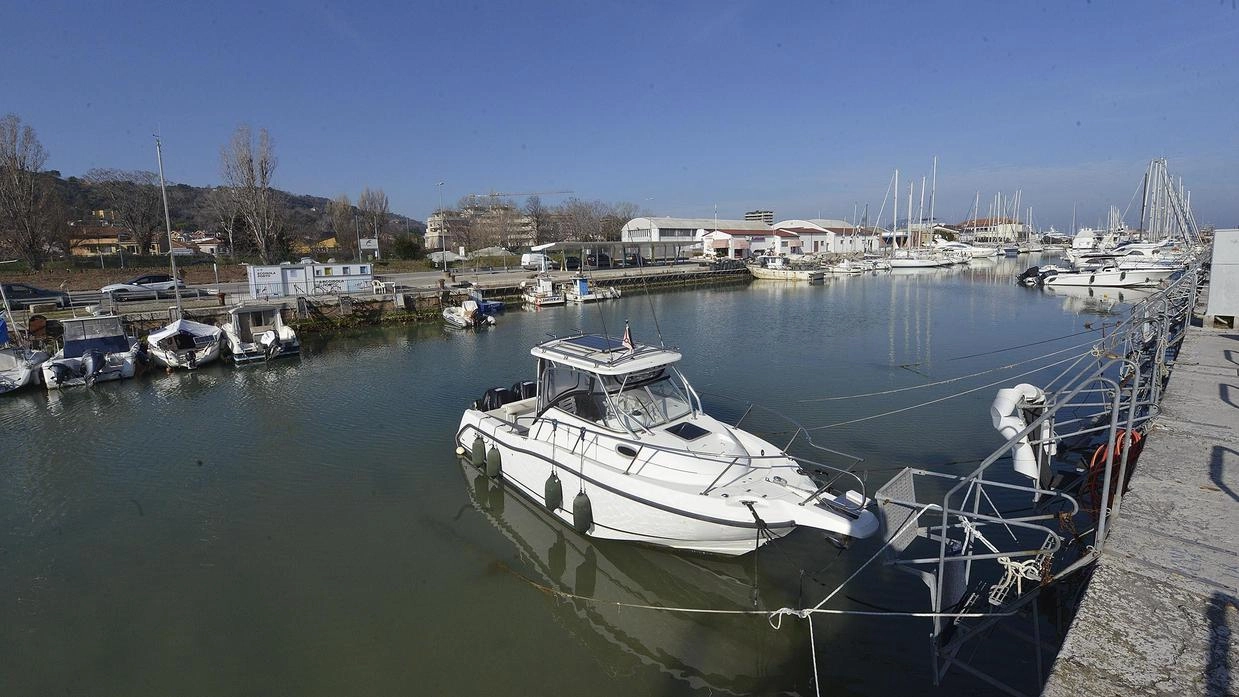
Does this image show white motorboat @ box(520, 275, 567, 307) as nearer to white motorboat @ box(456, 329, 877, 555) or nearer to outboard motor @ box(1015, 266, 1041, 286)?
white motorboat @ box(456, 329, 877, 555)

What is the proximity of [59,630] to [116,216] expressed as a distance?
78666mm

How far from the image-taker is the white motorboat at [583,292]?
140 feet

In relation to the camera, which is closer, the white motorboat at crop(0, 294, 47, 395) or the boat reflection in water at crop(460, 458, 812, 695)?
the boat reflection in water at crop(460, 458, 812, 695)

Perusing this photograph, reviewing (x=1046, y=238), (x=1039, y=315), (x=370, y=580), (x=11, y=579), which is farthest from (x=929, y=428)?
(x=1046, y=238)

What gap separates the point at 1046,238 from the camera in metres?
132

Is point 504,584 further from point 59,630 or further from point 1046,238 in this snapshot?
point 1046,238

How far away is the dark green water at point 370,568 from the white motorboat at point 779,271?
137 ft

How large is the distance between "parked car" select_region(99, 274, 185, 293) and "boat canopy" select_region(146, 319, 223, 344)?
306 inches

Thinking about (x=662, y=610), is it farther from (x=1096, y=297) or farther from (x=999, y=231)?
(x=999, y=231)

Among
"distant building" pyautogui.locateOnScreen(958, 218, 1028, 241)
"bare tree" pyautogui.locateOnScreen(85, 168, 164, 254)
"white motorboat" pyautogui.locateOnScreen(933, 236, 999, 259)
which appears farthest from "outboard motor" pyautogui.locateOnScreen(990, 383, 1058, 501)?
"distant building" pyautogui.locateOnScreen(958, 218, 1028, 241)

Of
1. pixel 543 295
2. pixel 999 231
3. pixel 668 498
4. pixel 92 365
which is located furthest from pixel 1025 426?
pixel 999 231

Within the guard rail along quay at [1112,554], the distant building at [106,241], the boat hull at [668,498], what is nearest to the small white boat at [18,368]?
the boat hull at [668,498]

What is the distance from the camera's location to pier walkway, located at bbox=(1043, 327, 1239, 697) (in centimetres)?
352

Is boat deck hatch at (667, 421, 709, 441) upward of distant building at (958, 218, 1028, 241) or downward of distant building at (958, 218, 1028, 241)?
downward
